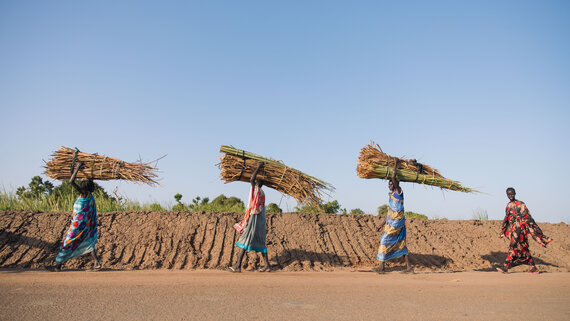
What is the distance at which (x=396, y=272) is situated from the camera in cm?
754

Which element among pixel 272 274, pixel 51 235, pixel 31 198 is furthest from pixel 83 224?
pixel 31 198

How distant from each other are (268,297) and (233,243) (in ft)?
12.2

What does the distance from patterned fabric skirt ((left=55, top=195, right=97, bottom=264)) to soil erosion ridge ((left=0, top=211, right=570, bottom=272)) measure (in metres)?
0.73

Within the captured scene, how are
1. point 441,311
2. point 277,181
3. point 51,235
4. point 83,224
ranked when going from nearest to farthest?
1. point 441,311
2. point 83,224
3. point 277,181
4. point 51,235

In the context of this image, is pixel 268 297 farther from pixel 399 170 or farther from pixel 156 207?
pixel 156 207

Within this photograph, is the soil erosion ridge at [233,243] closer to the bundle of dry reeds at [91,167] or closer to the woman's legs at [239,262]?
the woman's legs at [239,262]

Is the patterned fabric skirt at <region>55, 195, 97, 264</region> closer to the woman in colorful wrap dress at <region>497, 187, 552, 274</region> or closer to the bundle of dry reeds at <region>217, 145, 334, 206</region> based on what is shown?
the bundle of dry reeds at <region>217, 145, 334, 206</region>

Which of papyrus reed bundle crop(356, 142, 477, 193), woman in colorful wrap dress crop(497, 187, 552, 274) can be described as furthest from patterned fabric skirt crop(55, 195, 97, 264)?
woman in colorful wrap dress crop(497, 187, 552, 274)

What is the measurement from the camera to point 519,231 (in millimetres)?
7504

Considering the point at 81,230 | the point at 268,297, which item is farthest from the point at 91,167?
the point at 268,297

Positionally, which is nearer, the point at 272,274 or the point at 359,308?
the point at 359,308

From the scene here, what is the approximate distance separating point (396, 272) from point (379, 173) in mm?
1942

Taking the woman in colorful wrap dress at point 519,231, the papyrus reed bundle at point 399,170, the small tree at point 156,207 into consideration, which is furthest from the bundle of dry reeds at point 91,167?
the woman in colorful wrap dress at point 519,231

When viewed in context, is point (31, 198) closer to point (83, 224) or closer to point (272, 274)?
point (83, 224)
